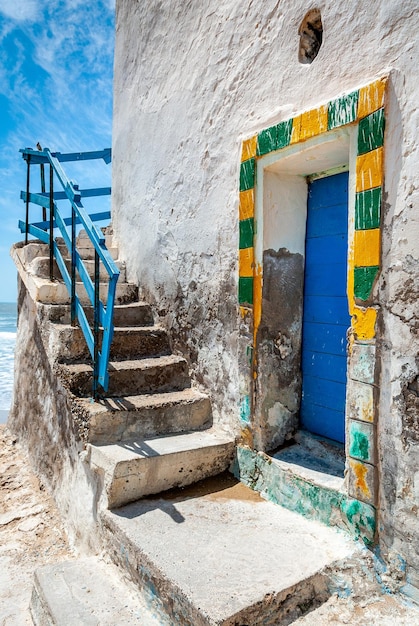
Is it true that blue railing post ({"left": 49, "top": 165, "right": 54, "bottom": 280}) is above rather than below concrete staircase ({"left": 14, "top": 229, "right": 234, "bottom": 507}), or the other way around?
above

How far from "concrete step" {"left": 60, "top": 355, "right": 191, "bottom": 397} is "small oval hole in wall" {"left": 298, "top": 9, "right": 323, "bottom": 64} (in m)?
2.04

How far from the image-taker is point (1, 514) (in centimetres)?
315

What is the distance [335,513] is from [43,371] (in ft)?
8.00

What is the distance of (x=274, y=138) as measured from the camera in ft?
7.99

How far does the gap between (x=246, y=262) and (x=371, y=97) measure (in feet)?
3.47

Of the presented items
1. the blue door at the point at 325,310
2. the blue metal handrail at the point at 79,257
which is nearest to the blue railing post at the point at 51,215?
the blue metal handrail at the point at 79,257

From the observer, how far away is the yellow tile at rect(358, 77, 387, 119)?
187 centimetres

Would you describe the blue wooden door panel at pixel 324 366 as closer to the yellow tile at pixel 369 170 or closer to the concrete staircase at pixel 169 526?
the concrete staircase at pixel 169 526

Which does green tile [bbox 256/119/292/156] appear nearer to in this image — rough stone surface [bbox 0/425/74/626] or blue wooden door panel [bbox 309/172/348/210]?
blue wooden door panel [bbox 309/172/348/210]

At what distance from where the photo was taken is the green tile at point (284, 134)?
7.68ft

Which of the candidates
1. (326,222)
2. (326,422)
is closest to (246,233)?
(326,222)

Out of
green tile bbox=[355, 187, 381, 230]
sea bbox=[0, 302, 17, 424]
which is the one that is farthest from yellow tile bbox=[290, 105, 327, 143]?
sea bbox=[0, 302, 17, 424]

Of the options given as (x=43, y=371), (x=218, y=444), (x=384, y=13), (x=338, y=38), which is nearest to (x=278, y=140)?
(x=338, y=38)

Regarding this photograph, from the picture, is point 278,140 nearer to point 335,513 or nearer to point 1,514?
point 335,513
